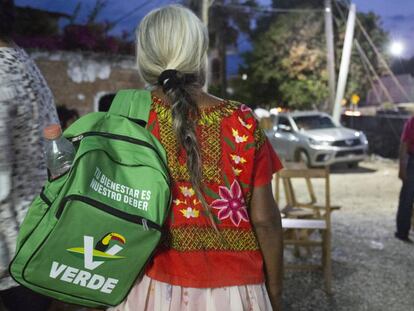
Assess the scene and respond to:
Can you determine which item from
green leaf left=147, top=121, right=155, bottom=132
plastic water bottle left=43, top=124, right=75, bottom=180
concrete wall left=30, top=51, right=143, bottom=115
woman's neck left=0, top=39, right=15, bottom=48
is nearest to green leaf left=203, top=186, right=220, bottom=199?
green leaf left=147, top=121, right=155, bottom=132

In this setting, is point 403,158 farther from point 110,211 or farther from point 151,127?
point 110,211

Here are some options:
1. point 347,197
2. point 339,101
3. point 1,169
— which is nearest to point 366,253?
point 347,197

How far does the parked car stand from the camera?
42.3 feet

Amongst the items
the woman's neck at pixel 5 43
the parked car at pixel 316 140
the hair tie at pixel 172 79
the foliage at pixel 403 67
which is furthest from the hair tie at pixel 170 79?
the foliage at pixel 403 67

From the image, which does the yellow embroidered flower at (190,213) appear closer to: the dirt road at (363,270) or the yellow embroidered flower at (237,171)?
the yellow embroidered flower at (237,171)

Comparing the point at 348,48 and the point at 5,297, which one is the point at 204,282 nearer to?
the point at 5,297

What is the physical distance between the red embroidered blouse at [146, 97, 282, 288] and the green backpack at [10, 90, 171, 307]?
10 cm

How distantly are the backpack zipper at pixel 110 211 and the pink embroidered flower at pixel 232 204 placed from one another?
0.78 feet

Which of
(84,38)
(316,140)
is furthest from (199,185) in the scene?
(84,38)

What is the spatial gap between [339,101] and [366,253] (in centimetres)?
1357

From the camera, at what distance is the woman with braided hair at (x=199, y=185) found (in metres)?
1.49

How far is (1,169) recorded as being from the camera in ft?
5.77

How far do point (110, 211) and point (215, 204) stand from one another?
0.35 m

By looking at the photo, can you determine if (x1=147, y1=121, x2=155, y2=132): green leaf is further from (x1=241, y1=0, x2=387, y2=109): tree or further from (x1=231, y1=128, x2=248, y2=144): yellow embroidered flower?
(x1=241, y1=0, x2=387, y2=109): tree
